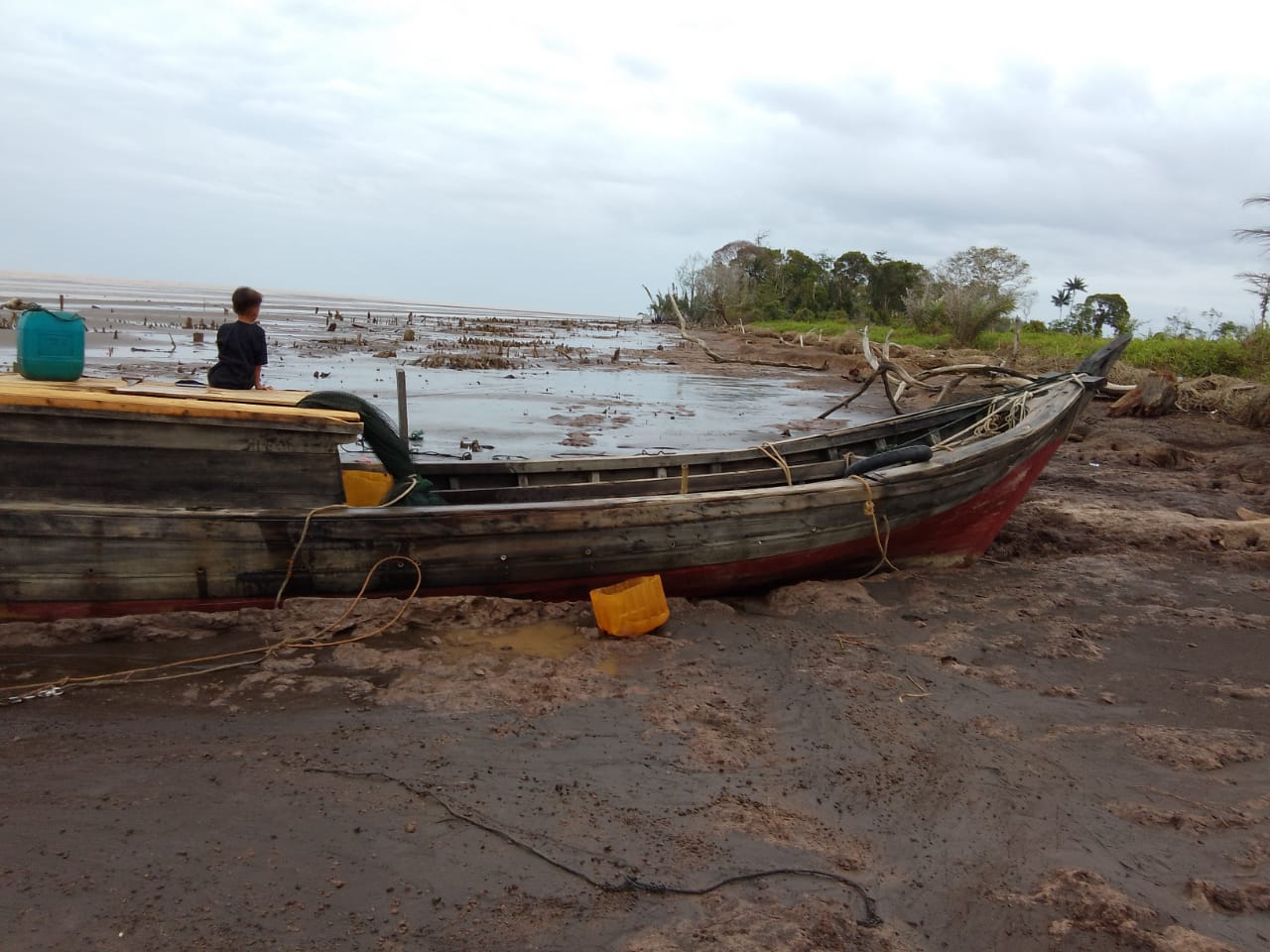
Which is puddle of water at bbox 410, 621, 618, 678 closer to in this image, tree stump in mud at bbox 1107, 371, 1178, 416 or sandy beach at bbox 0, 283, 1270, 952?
sandy beach at bbox 0, 283, 1270, 952

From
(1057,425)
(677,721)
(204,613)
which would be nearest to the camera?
(677,721)

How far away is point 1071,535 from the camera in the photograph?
268 inches

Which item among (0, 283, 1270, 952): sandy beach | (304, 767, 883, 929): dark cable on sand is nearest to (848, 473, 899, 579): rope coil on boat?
(0, 283, 1270, 952): sandy beach

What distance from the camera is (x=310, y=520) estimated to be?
4391 millimetres

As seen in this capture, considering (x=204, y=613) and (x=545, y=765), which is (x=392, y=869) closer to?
(x=545, y=765)

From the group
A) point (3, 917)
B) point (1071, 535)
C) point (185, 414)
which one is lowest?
point (3, 917)

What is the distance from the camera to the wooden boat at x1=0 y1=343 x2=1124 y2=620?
13.4 feet

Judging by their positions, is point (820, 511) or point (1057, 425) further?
point (1057, 425)

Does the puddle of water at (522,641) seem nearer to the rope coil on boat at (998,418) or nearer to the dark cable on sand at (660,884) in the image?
the dark cable on sand at (660,884)

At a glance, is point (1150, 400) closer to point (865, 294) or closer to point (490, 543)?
point (490, 543)

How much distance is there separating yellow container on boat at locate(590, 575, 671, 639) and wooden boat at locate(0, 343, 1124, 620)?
0.32m

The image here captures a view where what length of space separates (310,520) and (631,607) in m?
1.83

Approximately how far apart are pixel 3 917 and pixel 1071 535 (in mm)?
7159

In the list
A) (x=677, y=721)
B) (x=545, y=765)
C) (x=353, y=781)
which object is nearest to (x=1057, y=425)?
(x=677, y=721)
